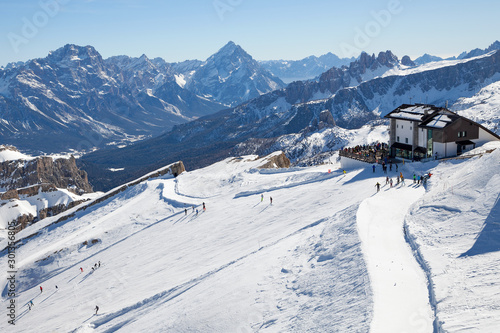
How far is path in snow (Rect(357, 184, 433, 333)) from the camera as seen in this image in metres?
17.8

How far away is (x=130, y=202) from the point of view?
6606 centimetres

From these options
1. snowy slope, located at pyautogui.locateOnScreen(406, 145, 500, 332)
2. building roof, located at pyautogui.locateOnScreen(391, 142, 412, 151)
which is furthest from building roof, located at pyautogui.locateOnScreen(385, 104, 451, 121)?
snowy slope, located at pyautogui.locateOnScreen(406, 145, 500, 332)

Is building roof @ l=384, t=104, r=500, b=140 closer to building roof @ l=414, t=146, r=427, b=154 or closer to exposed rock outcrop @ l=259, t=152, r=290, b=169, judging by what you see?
building roof @ l=414, t=146, r=427, b=154

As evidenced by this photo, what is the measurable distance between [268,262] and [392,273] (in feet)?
29.6

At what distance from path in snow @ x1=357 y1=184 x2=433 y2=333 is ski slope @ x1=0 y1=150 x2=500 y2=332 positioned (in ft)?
0.26

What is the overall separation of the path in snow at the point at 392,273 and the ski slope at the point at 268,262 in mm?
78

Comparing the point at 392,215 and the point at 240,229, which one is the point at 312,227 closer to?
the point at 392,215

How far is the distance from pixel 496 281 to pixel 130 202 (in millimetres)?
56687

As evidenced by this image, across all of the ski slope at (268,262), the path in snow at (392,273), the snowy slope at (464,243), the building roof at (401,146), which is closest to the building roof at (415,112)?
the building roof at (401,146)

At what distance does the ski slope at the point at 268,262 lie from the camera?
2002 cm

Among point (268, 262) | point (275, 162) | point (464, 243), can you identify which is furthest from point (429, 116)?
point (268, 262)

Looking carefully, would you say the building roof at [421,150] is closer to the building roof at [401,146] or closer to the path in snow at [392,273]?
the building roof at [401,146]

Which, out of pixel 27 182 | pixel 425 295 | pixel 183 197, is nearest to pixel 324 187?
pixel 183 197

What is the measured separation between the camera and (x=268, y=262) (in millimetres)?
28031
